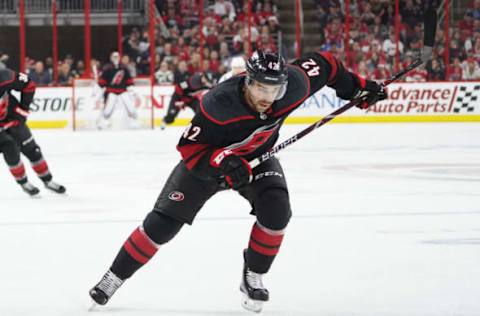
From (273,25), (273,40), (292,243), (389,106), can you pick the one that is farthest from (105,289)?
(273,25)

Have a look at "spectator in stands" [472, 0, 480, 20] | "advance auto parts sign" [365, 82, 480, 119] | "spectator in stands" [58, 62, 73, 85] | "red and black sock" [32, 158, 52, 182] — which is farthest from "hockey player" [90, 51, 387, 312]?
"spectator in stands" [472, 0, 480, 20]

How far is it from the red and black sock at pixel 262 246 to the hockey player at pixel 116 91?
954 centimetres

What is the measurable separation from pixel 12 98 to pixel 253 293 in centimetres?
341

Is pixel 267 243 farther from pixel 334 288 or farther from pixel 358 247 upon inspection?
pixel 358 247

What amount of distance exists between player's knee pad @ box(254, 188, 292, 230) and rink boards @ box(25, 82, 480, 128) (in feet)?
30.3

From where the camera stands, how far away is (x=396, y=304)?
312 centimetres

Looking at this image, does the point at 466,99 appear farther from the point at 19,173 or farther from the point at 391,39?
the point at 19,173

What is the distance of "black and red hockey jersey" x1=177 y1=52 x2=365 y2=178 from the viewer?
9.64ft

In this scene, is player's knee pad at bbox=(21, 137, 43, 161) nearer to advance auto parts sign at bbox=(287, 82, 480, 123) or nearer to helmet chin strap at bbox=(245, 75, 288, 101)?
helmet chin strap at bbox=(245, 75, 288, 101)

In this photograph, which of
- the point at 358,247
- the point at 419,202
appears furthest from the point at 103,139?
the point at 358,247

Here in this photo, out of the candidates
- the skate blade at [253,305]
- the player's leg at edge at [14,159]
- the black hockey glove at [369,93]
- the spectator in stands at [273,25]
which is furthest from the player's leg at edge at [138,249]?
the spectator in stands at [273,25]

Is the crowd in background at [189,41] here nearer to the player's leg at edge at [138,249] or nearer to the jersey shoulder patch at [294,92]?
the jersey shoulder patch at [294,92]

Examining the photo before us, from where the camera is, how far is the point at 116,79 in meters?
12.5

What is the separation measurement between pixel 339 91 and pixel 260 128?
0.67 meters
